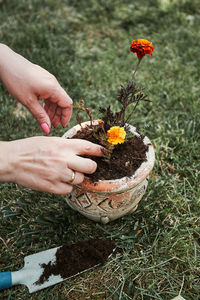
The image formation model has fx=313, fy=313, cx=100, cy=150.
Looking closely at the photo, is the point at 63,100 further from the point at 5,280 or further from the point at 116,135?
the point at 5,280

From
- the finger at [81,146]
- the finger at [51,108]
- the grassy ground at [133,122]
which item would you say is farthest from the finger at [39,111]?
the grassy ground at [133,122]

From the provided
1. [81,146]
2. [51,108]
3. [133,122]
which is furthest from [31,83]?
[133,122]

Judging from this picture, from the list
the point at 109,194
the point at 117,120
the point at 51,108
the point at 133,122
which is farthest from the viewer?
the point at 133,122

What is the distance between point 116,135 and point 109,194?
13.3 inches

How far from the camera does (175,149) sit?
8.63ft

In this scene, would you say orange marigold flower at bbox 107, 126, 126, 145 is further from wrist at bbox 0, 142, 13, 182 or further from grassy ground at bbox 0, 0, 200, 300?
grassy ground at bbox 0, 0, 200, 300

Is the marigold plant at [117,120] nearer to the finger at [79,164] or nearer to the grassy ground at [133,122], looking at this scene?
the finger at [79,164]

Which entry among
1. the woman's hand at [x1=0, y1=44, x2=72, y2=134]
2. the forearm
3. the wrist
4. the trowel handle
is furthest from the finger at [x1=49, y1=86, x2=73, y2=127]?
the trowel handle

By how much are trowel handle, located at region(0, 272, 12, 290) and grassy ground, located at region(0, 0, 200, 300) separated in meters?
0.06

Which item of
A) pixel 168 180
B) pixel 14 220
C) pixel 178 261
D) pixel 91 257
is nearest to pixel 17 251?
pixel 14 220

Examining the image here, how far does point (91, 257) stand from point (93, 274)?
4.1 inches

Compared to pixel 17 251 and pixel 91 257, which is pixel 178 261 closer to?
pixel 91 257

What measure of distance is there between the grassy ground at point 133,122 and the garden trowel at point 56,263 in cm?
6

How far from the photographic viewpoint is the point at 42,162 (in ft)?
4.83
